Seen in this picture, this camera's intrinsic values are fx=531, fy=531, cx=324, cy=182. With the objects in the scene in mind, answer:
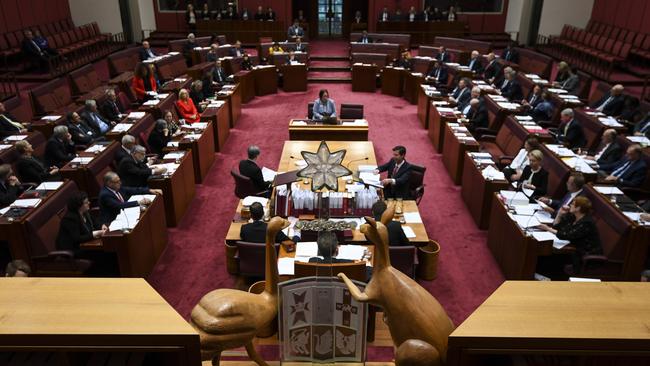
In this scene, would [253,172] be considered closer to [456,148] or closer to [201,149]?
[201,149]

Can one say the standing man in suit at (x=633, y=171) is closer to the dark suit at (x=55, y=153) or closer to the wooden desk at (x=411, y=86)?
the wooden desk at (x=411, y=86)

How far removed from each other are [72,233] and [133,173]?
5.32 ft

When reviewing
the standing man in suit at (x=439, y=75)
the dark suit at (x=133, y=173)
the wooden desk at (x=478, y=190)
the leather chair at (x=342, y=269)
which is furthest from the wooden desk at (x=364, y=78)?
the leather chair at (x=342, y=269)

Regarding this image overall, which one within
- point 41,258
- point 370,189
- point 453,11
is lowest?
point 41,258

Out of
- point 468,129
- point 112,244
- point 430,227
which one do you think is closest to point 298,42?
point 468,129

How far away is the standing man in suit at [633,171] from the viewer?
7.16 m

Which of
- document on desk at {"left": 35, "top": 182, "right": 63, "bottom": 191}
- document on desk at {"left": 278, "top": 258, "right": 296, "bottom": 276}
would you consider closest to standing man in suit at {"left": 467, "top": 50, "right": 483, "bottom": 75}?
document on desk at {"left": 278, "top": 258, "right": 296, "bottom": 276}

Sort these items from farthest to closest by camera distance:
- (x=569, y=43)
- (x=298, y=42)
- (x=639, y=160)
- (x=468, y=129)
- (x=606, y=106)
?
(x=569, y=43), (x=298, y=42), (x=606, y=106), (x=468, y=129), (x=639, y=160)

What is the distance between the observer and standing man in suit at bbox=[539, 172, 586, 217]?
6.11 meters

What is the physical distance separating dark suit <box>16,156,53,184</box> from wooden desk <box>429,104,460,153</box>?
679cm

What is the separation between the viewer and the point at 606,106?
10516mm

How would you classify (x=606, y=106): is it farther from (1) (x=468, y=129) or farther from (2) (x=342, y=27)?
(2) (x=342, y=27)

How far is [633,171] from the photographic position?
7.21 metres

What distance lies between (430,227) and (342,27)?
1676cm
